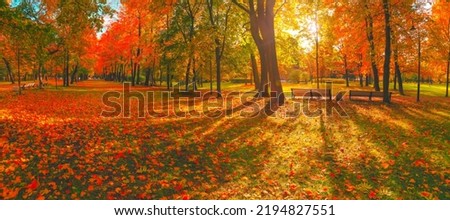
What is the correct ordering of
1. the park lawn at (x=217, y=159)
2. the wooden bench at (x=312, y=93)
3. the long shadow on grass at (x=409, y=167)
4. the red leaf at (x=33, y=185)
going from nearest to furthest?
the red leaf at (x=33, y=185)
the park lawn at (x=217, y=159)
the long shadow on grass at (x=409, y=167)
the wooden bench at (x=312, y=93)

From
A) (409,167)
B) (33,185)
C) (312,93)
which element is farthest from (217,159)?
(312,93)

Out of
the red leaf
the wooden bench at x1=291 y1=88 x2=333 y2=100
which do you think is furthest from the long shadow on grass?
the wooden bench at x1=291 y1=88 x2=333 y2=100

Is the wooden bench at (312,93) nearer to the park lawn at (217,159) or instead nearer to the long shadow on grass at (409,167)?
the park lawn at (217,159)

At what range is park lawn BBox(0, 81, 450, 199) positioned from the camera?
6297 millimetres

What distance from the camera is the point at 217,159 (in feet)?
27.9

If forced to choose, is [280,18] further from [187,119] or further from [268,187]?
[268,187]

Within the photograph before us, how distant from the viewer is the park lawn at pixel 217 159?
6297mm

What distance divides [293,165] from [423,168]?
11.0ft

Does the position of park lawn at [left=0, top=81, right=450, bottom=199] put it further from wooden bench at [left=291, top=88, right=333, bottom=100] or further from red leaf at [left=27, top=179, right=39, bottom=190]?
wooden bench at [left=291, top=88, right=333, bottom=100]

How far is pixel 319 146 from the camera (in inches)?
398

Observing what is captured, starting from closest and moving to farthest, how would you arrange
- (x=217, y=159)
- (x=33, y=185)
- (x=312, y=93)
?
(x=33, y=185) < (x=217, y=159) < (x=312, y=93)

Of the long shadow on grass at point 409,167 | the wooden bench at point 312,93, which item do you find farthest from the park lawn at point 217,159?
the wooden bench at point 312,93

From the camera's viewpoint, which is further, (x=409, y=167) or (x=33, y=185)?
(x=409, y=167)

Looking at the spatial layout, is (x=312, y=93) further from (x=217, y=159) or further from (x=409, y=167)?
(x=217, y=159)
